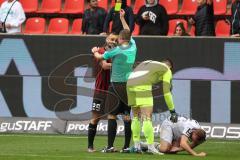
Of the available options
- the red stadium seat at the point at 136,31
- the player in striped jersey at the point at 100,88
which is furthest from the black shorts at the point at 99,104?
the red stadium seat at the point at 136,31

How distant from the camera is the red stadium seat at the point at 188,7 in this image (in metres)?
21.9

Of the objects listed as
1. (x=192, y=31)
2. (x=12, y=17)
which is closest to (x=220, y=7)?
(x=192, y=31)

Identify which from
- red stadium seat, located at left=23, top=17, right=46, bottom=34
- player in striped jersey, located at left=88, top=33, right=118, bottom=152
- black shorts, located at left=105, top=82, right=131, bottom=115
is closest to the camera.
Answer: black shorts, located at left=105, top=82, right=131, bottom=115

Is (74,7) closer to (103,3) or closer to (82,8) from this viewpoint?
(82,8)

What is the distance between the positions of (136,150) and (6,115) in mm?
5580

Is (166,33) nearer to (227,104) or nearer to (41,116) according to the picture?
(227,104)

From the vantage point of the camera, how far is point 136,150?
15047 millimetres

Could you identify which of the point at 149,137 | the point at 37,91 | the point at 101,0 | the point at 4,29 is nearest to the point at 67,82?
the point at 37,91

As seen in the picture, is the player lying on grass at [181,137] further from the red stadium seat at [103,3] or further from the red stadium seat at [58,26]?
the red stadium seat at [103,3]

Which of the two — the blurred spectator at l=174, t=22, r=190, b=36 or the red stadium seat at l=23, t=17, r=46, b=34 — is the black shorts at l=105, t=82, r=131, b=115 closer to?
the blurred spectator at l=174, t=22, r=190, b=36

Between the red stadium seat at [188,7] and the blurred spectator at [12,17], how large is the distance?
428 cm

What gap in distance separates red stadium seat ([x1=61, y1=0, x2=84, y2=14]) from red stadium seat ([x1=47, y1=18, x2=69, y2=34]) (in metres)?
0.64

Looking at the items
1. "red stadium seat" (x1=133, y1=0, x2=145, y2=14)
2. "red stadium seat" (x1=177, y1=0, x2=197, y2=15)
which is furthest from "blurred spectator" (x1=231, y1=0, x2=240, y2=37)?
"red stadium seat" (x1=133, y1=0, x2=145, y2=14)

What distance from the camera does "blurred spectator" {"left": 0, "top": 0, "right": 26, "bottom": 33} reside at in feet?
67.6
